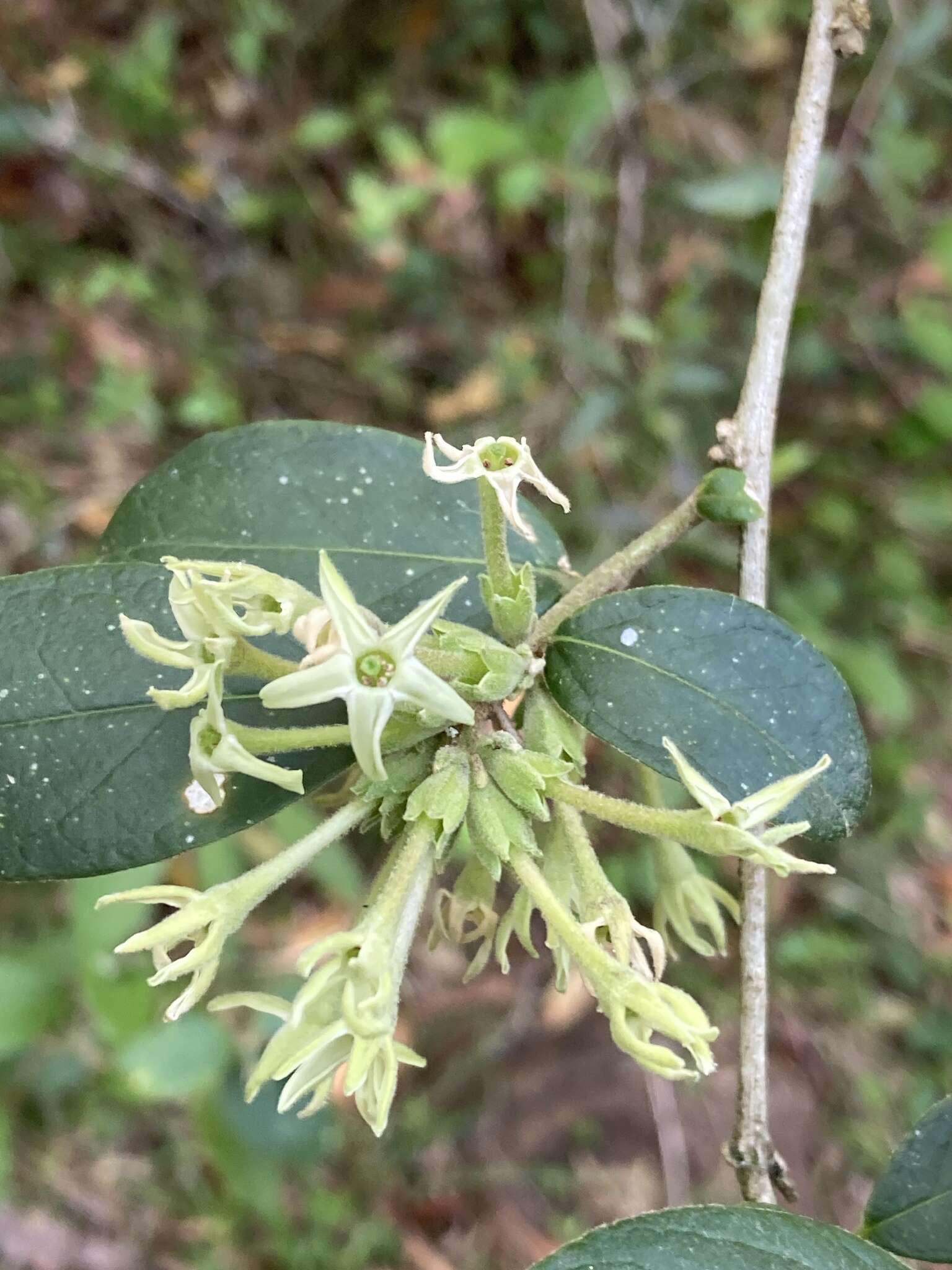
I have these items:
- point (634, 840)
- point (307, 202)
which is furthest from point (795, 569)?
point (307, 202)

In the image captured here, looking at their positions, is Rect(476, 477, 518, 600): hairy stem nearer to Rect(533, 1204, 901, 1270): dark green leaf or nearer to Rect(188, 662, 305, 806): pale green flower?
Rect(188, 662, 305, 806): pale green flower

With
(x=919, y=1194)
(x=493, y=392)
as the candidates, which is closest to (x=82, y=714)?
(x=919, y=1194)

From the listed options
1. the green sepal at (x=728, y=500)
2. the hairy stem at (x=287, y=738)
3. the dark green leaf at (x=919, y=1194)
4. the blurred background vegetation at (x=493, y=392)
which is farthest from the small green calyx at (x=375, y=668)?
the blurred background vegetation at (x=493, y=392)

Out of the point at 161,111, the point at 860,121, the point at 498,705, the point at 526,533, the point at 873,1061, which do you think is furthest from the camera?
the point at 161,111

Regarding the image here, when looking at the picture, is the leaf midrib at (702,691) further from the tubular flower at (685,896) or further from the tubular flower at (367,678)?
the tubular flower at (367,678)

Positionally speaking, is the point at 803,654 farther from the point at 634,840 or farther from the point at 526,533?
the point at 634,840

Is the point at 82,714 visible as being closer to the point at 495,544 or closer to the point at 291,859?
the point at 291,859

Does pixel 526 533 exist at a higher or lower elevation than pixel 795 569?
higher
